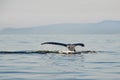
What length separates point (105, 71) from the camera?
19125 millimetres

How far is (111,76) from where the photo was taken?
1716cm

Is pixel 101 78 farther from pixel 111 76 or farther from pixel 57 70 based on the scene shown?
pixel 57 70

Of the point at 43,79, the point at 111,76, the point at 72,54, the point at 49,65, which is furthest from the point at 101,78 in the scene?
the point at 72,54

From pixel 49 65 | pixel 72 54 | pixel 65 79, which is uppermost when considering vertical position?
pixel 72 54

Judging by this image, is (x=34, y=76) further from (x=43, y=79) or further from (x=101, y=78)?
(x=101, y=78)

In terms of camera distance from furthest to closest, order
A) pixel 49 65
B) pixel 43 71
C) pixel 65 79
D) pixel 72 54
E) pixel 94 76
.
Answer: pixel 72 54 < pixel 49 65 < pixel 43 71 < pixel 94 76 < pixel 65 79

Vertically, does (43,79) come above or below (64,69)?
below

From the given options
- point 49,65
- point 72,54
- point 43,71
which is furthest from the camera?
point 72,54

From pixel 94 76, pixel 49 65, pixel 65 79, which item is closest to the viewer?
pixel 65 79

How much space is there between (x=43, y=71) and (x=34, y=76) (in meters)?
1.67

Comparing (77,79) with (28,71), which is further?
(28,71)

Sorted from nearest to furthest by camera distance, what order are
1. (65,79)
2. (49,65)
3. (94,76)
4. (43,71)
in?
1. (65,79)
2. (94,76)
3. (43,71)
4. (49,65)

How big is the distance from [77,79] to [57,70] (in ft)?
9.56

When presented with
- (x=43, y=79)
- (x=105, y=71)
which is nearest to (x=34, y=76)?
(x=43, y=79)
